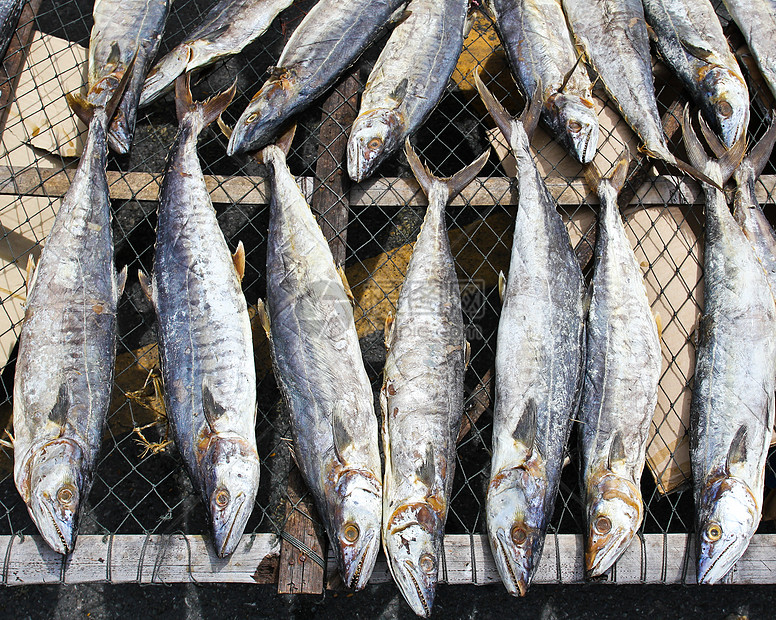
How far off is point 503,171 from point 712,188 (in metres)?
1.30

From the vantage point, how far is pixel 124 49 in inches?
147

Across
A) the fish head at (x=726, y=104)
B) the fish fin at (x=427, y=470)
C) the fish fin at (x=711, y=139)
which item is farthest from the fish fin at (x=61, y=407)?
the fish head at (x=726, y=104)

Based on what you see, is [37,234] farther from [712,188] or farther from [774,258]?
[774,258]

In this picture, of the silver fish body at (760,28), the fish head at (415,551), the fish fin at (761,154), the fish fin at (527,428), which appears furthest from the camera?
the silver fish body at (760,28)

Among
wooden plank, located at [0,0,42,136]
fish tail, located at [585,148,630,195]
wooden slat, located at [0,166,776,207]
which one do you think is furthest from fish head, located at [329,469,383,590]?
A: wooden plank, located at [0,0,42,136]

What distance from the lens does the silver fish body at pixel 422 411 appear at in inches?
100

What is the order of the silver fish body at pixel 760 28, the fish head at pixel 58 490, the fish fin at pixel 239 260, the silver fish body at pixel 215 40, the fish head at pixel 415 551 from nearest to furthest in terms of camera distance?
1. the fish head at pixel 415 551
2. the fish head at pixel 58 490
3. the fish fin at pixel 239 260
4. the silver fish body at pixel 215 40
5. the silver fish body at pixel 760 28

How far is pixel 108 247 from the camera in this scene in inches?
124

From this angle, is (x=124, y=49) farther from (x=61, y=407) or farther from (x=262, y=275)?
(x=61, y=407)

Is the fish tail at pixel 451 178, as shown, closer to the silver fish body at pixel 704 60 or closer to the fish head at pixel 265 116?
the fish head at pixel 265 116

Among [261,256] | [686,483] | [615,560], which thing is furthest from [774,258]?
[261,256]

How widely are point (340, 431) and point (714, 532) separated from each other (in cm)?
187

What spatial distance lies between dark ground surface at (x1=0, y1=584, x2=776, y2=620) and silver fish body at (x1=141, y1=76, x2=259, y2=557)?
126cm

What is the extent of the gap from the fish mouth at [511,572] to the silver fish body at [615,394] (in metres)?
0.34
